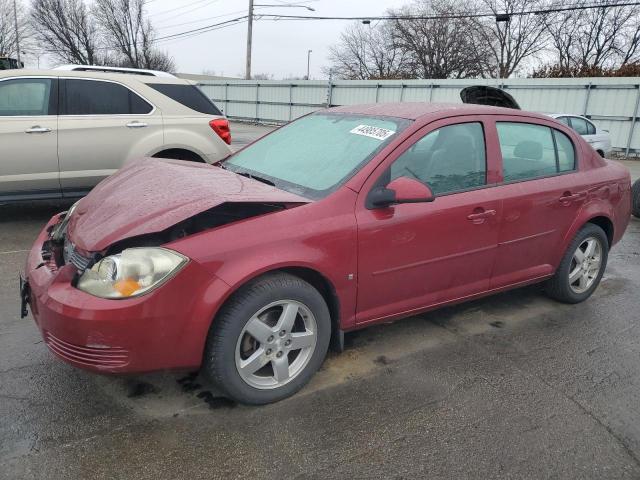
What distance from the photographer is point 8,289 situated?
4203 mm

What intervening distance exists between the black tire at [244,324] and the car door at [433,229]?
0.40 metres

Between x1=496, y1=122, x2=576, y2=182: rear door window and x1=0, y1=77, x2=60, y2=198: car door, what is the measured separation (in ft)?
15.1

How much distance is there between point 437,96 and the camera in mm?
21031

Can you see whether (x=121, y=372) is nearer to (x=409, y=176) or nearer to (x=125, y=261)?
(x=125, y=261)

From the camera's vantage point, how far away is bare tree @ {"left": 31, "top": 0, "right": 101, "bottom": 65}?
52062 mm

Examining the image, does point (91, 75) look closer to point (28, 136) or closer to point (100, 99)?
point (100, 99)

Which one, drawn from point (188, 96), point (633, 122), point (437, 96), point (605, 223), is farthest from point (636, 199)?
point (437, 96)

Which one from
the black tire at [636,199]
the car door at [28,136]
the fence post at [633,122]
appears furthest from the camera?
the fence post at [633,122]

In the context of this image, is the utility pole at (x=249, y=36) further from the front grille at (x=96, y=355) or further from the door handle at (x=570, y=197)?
→ the front grille at (x=96, y=355)

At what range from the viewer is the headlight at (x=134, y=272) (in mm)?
2379

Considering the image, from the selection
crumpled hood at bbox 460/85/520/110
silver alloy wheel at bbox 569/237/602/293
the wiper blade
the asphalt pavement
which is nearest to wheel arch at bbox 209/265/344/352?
the asphalt pavement

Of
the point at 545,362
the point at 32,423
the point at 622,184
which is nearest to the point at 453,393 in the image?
the point at 545,362

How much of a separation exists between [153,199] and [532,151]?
106 inches

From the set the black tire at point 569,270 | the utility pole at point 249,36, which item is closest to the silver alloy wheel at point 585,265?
the black tire at point 569,270
